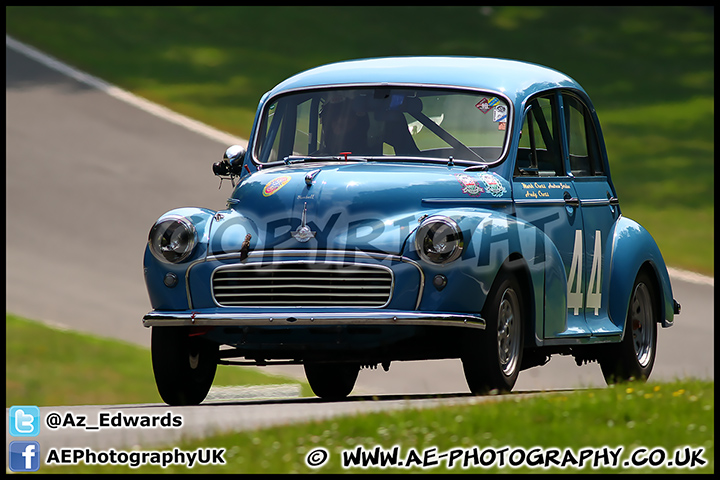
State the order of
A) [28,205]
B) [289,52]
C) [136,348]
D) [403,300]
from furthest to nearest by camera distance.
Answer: [289,52]
[28,205]
[136,348]
[403,300]

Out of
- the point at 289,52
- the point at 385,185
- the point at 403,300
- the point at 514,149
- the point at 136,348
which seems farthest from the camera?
the point at 289,52

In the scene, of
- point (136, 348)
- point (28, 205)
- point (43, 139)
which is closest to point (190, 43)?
point (43, 139)

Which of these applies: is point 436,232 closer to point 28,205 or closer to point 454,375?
point 454,375

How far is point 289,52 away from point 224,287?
22616 mm

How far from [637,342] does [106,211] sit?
12.2 metres

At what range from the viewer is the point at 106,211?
20.6 meters

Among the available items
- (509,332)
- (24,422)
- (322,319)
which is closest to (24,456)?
(24,422)

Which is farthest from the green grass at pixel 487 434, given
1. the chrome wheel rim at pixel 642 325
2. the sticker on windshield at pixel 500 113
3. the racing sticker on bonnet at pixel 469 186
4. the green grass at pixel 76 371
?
the green grass at pixel 76 371

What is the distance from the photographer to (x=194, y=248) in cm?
812

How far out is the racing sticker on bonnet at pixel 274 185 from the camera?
27.5 ft

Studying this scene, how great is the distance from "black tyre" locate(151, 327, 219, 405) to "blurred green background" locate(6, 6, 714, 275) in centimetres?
1475

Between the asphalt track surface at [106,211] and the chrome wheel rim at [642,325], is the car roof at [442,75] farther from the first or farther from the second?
the asphalt track surface at [106,211]

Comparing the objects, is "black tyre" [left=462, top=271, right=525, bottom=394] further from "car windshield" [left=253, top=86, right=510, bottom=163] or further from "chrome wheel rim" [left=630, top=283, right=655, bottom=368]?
"chrome wheel rim" [left=630, top=283, right=655, bottom=368]

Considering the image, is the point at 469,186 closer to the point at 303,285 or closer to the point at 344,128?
the point at 344,128
